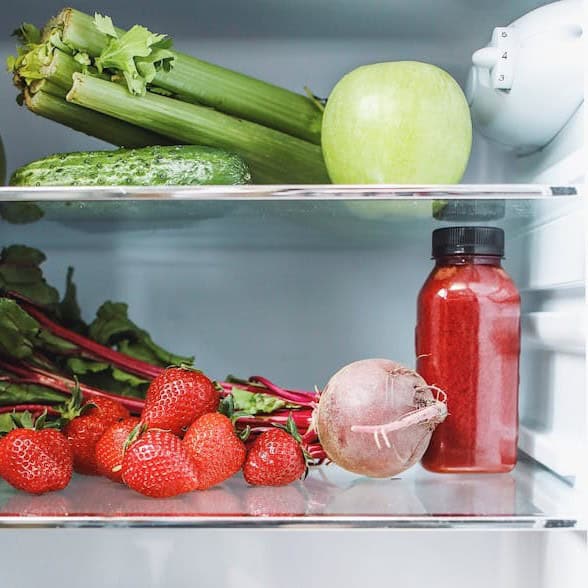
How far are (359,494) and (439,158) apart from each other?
0.42m

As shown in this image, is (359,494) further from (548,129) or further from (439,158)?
(548,129)

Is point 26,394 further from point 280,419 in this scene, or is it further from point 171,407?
point 280,419

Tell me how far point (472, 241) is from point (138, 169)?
1.40 feet

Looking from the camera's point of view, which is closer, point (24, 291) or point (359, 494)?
point (359, 494)

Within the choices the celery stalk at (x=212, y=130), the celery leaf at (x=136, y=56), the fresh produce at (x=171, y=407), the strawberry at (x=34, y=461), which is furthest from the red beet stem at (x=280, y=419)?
the celery leaf at (x=136, y=56)

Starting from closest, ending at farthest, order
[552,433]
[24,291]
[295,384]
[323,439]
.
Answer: [323,439] < [552,433] < [24,291] < [295,384]

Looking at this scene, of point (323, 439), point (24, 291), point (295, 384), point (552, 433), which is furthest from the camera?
point (295, 384)

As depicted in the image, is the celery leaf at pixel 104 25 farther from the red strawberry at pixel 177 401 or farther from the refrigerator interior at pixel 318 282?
the red strawberry at pixel 177 401

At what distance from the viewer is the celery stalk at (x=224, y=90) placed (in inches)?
40.3

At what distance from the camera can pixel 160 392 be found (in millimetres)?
1001

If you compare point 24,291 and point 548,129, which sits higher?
point 548,129

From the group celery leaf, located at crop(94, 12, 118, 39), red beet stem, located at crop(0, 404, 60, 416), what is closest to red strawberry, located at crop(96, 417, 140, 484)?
red beet stem, located at crop(0, 404, 60, 416)

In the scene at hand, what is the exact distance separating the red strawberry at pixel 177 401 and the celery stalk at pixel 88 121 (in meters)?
0.32

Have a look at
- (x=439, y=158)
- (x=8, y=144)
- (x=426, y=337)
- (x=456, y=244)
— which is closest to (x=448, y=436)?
(x=426, y=337)
